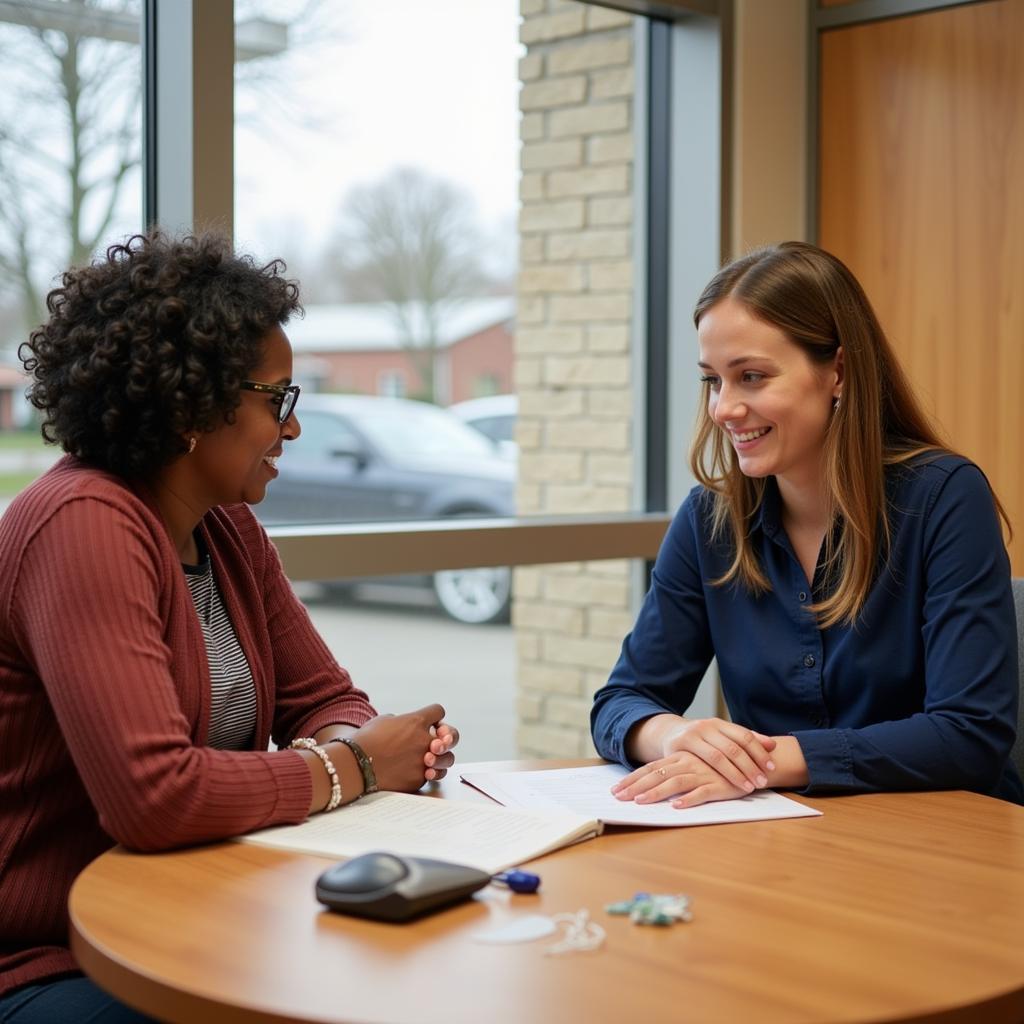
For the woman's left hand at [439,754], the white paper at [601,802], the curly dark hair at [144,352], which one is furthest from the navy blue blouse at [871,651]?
the curly dark hair at [144,352]

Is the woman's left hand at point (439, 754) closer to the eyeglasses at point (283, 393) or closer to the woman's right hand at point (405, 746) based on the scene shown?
the woman's right hand at point (405, 746)

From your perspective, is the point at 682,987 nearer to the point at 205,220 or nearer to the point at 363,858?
the point at 363,858

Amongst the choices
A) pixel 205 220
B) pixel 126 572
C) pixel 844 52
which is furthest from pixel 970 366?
pixel 126 572

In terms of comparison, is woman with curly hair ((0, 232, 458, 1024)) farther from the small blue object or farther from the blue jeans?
the small blue object

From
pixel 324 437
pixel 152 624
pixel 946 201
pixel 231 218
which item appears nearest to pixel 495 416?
pixel 324 437

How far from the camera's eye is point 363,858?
124 cm

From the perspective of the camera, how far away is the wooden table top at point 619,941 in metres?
1.02

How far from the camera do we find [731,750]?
65.7 inches

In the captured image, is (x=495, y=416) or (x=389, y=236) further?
(x=495, y=416)

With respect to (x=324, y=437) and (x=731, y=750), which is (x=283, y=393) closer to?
(x=731, y=750)

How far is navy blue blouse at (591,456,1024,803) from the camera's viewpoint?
1740mm

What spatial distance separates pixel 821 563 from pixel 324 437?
59.3 inches

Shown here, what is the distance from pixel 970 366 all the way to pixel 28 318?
7.03 feet

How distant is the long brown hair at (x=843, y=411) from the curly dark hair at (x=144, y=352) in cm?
76
